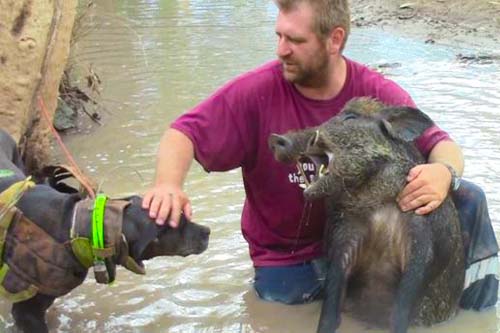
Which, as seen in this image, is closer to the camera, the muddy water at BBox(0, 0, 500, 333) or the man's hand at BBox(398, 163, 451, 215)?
the man's hand at BBox(398, 163, 451, 215)

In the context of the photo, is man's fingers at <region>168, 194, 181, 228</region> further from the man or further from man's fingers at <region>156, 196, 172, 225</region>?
the man

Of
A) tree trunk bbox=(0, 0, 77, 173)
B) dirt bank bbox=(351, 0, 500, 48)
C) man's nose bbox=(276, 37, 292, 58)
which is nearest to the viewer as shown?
man's nose bbox=(276, 37, 292, 58)

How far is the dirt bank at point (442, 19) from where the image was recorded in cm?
990

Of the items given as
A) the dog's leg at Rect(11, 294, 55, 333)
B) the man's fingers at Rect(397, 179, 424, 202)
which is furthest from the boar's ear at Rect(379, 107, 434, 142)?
the dog's leg at Rect(11, 294, 55, 333)

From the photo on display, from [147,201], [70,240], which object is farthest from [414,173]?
[70,240]

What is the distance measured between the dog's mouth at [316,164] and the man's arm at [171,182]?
49 centimetres

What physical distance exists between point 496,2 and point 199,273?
7.79 metres

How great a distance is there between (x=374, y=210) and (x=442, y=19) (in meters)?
8.02

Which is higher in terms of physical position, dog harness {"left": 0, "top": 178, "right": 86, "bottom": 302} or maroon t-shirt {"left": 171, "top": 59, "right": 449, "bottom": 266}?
maroon t-shirt {"left": 171, "top": 59, "right": 449, "bottom": 266}

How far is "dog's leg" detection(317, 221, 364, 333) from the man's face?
2.24 ft

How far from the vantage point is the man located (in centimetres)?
350

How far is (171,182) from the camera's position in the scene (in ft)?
10.8

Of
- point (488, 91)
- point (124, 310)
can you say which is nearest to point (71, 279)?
point (124, 310)

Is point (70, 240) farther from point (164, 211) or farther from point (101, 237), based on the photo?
point (164, 211)
